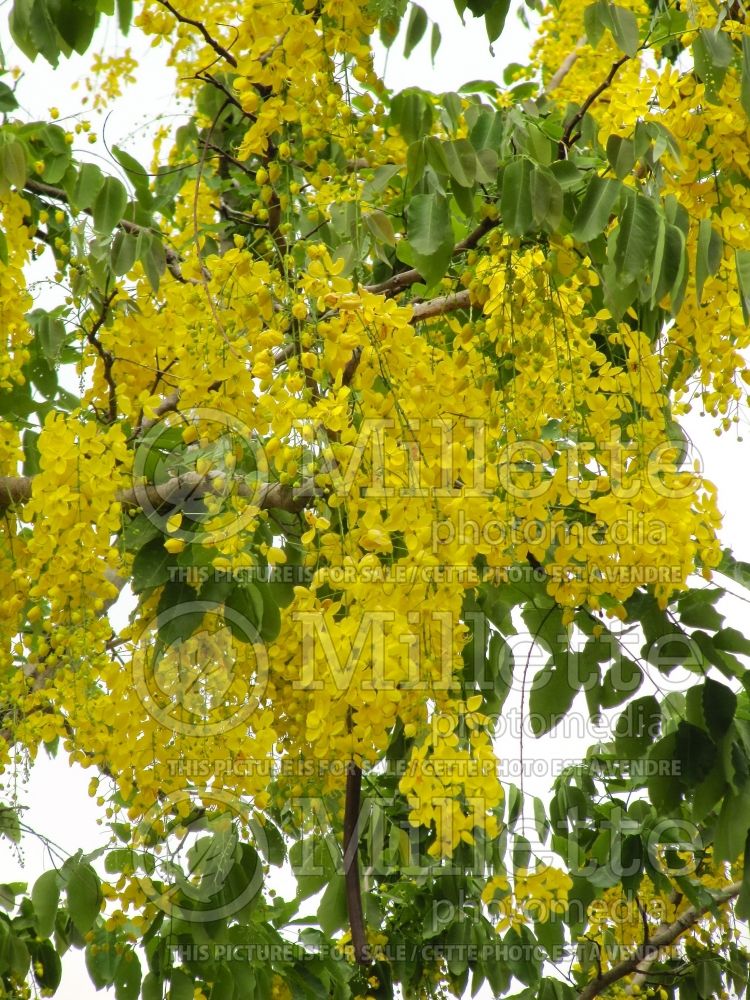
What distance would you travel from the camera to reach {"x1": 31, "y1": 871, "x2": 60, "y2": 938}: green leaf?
190 cm

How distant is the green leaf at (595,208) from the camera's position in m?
1.54

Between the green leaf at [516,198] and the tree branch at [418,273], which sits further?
the tree branch at [418,273]

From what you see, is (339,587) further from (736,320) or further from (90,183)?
(90,183)

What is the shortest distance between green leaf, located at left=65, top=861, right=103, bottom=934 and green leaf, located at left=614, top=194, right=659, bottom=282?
123 cm

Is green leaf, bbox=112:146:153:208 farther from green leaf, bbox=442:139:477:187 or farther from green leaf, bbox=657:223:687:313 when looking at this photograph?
green leaf, bbox=657:223:687:313

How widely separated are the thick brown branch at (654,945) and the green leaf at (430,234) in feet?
4.83

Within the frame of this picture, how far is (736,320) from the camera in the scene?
5.72ft

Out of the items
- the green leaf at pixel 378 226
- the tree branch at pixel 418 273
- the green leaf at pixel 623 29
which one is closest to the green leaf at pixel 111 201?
the tree branch at pixel 418 273

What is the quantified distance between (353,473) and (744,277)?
2.19 feet

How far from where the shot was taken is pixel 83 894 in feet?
5.97

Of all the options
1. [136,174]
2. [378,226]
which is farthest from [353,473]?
[136,174]

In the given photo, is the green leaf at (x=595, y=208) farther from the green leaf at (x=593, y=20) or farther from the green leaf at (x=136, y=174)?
the green leaf at (x=136, y=174)

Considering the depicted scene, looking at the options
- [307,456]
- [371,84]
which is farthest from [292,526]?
[371,84]

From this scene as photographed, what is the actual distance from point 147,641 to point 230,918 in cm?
55
